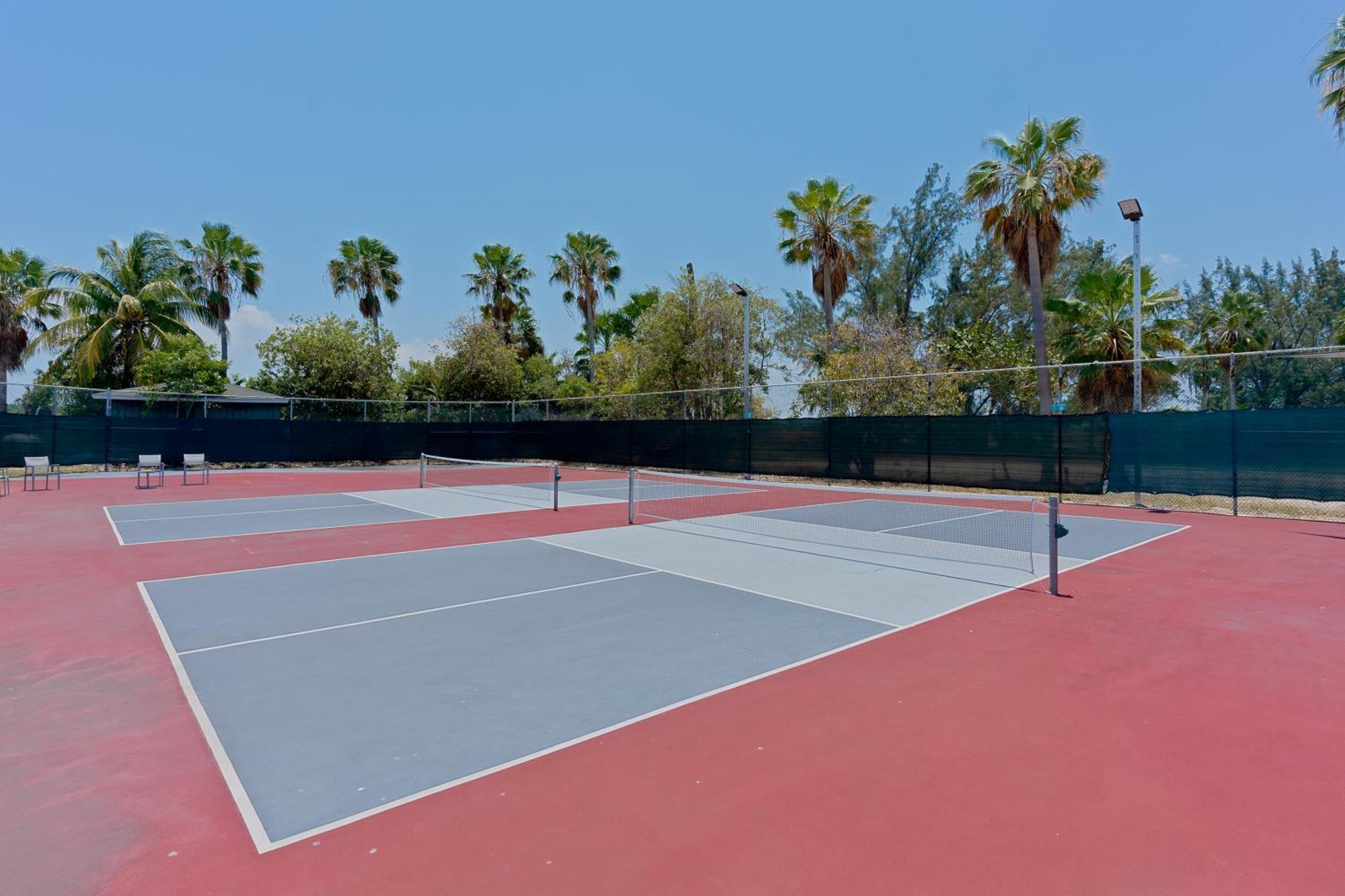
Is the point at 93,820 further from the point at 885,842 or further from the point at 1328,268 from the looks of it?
the point at 1328,268

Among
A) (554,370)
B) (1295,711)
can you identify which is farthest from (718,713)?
(554,370)

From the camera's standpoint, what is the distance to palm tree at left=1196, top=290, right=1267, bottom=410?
32.7 meters

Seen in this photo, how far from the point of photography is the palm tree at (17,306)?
30.2 m

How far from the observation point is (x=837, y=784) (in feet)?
11.0

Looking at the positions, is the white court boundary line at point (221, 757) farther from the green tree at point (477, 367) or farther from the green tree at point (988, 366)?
the green tree at point (477, 367)

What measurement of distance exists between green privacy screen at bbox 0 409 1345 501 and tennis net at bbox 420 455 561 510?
256 centimetres

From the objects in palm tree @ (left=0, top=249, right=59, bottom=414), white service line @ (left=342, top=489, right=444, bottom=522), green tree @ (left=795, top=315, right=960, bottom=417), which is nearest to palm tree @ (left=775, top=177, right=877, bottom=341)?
green tree @ (left=795, top=315, right=960, bottom=417)

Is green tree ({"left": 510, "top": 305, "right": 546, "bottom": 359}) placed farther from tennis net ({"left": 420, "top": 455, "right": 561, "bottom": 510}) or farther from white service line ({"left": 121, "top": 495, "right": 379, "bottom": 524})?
white service line ({"left": 121, "top": 495, "right": 379, "bottom": 524})

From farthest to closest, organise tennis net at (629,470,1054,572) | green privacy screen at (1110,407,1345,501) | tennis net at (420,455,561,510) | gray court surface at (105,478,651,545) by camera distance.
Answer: tennis net at (420,455,561,510), green privacy screen at (1110,407,1345,501), gray court surface at (105,478,651,545), tennis net at (629,470,1054,572)

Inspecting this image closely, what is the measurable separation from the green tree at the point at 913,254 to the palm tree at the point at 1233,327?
13.2m

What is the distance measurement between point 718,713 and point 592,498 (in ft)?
42.0

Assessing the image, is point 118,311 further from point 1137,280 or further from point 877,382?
point 1137,280

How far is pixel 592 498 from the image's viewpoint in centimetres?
1675

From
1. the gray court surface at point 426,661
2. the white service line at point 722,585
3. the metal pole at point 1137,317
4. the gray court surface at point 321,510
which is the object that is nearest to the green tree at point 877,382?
the metal pole at point 1137,317
